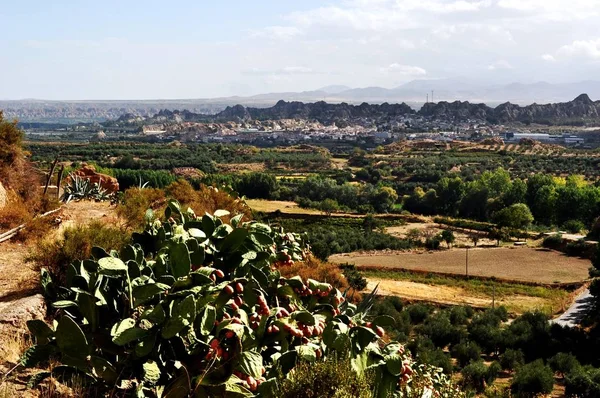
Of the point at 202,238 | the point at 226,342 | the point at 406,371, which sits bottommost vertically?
the point at 406,371

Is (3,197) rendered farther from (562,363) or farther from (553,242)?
(553,242)

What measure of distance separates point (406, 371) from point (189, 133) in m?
148

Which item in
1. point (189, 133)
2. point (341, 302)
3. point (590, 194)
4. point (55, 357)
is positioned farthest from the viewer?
point (189, 133)

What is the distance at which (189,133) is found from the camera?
148000mm

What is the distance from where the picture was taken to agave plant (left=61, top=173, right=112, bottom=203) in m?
12.8

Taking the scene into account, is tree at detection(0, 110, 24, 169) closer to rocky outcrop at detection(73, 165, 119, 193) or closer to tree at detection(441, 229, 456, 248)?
rocky outcrop at detection(73, 165, 119, 193)

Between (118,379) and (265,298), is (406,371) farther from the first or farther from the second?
(118,379)

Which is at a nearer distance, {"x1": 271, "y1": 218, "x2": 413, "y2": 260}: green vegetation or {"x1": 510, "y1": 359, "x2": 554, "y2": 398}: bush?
{"x1": 510, "y1": 359, "x2": 554, "y2": 398}: bush

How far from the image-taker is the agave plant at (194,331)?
315 cm

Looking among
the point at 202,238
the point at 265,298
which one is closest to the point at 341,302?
the point at 265,298

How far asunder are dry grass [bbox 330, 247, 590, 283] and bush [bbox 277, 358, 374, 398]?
2593cm

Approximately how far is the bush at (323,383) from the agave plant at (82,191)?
10177 millimetres

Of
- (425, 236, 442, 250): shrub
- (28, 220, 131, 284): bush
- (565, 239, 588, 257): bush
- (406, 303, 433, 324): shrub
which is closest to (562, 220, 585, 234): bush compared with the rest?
(565, 239, 588, 257): bush

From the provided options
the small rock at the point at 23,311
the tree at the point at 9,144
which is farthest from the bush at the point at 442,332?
the small rock at the point at 23,311
